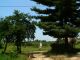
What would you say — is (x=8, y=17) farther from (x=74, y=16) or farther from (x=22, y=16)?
(x=74, y=16)

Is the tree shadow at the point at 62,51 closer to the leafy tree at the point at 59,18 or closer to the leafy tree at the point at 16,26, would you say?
the leafy tree at the point at 59,18

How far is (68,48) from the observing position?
36844 mm

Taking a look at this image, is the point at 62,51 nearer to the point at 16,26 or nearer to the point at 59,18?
the point at 59,18

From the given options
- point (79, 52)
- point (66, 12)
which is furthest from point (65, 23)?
point (79, 52)

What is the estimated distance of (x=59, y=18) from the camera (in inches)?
1425

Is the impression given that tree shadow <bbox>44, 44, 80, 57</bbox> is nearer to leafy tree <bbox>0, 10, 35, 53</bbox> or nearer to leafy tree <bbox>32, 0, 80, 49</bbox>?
leafy tree <bbox>32, 0, 80, 49</bbox>

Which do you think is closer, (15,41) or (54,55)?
(54,55)

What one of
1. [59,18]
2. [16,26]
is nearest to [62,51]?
[59,18]

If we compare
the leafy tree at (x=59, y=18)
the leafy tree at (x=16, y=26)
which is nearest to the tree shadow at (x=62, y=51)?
the leafy tree at (x=59, y=18)

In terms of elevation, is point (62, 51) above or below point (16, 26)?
below

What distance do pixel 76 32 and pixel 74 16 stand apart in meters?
2.55

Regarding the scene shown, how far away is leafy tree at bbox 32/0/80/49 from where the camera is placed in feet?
113

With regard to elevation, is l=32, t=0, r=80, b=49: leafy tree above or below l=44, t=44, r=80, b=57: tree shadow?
above

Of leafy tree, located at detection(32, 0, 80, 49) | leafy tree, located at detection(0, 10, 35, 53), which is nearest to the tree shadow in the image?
leafy tree, located at detection(32, 0, 80, 49)
